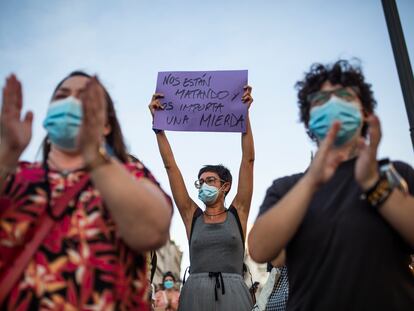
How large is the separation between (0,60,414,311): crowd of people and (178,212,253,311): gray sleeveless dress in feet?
5.04

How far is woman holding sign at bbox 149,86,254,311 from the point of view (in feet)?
10.9

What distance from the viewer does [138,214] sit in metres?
1.36

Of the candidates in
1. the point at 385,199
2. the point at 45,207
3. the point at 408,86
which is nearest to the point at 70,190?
the point at 45,207

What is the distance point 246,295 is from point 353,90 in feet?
7.29

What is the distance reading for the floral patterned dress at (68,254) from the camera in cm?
138

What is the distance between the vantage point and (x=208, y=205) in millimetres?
3791

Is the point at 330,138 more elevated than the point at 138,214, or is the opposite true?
the point at 330,138

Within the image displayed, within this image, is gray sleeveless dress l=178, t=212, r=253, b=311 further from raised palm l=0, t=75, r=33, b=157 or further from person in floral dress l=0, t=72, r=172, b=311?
raised palm l=0, t=75, r=33, b=157

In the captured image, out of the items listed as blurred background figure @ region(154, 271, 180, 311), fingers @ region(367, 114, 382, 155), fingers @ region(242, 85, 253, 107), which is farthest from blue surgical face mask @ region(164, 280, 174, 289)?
fingers @ region(367, 114, 382, 155)

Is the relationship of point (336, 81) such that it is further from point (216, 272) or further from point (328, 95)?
point (216, 272)

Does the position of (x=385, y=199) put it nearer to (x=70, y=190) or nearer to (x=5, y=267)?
(x=70, y=190)

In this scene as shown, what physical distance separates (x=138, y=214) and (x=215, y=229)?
2245 millimetres

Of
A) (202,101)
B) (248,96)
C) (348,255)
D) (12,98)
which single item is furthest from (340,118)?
(202,101)

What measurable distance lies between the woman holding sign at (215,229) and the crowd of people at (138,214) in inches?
61.5
